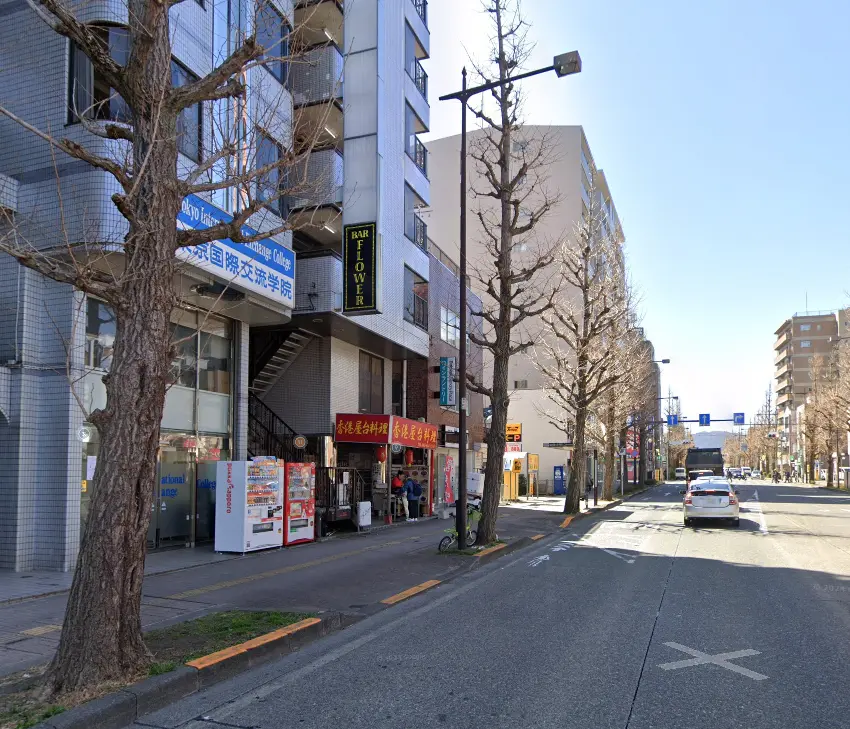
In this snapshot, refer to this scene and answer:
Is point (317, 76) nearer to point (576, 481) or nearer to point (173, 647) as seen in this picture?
point (173, 647)

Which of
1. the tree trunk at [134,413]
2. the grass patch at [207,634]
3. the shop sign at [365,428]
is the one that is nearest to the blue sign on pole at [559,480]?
the shop sign at [365,428]

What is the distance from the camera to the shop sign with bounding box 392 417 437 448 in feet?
69.9

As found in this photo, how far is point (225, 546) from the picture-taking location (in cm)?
1438

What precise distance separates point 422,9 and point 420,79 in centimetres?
308

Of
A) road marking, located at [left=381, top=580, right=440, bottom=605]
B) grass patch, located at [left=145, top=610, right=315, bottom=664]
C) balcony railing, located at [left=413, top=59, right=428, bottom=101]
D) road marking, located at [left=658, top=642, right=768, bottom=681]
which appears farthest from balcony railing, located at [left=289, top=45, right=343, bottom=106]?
road marking, located at [left=658, top=642, right=768, bottom=681]

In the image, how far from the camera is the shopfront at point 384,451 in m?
20.6

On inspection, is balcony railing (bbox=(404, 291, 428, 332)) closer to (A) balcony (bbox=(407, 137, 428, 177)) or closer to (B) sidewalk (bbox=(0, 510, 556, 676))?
(A) balcony (bbox=(407, 137, 428, 177))

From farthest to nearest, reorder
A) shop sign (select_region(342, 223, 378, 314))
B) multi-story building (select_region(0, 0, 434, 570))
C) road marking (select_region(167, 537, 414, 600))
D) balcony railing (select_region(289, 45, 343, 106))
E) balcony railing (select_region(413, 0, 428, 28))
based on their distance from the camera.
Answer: balcony railing (select_region(413, 0, 428, 28))
balcony railing (select_region(289, 45, 343, 106))
shop sign (select_region(342, 223, 378, 314))
multi-story building (select_region(0, 0, 434, 570))
road marking (select_region(167, 537, 414, 600))

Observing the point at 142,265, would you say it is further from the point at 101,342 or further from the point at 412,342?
the point at 412,342

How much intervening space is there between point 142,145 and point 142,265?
3.56 feet

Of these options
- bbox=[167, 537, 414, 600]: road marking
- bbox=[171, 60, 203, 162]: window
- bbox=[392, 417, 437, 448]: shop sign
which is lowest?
bbox=[167, 537, 414, 600]: road marking

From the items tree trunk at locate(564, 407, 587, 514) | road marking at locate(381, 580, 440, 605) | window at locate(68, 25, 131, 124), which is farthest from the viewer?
tree trunk at locate(564, 407, 587, 514)

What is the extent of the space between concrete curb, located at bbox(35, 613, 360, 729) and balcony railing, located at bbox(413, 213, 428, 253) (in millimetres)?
18647

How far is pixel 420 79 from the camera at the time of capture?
26031 mm
